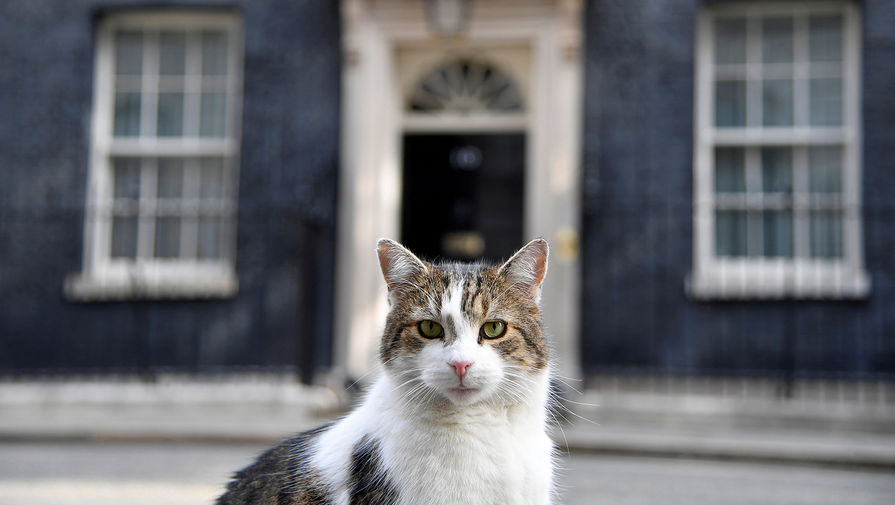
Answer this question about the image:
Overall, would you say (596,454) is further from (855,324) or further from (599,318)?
(855,324)

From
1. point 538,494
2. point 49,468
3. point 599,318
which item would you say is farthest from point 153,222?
point 538,494

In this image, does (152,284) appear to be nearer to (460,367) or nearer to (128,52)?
(128,52)

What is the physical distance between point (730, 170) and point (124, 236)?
19.9 ft

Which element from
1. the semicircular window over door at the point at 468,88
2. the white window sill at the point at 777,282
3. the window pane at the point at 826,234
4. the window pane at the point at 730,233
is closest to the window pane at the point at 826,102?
the window pane at the point at 826,234

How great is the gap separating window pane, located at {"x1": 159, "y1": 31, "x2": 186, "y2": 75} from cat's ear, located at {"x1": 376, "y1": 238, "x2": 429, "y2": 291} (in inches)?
283

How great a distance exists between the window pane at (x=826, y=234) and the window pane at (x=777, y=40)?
5.02ft

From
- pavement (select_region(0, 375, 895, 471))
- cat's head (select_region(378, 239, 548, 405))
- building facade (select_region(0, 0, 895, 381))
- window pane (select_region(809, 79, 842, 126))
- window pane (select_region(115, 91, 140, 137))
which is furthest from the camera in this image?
window pane (select_region(115, 91, 140, 137))

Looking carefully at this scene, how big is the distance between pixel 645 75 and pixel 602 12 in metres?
0.76

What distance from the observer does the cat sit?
2.41 metres

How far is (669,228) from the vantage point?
329 inches

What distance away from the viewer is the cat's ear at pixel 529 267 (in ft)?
9.22

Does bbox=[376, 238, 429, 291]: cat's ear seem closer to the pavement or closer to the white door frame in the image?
the pavement

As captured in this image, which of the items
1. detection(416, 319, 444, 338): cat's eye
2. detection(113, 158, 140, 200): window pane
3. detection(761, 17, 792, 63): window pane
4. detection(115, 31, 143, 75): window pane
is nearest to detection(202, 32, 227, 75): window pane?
detection(115, 31, 143, 75): window pane

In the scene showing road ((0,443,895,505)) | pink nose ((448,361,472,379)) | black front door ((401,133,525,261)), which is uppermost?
black front door ((401,133,525,261))
